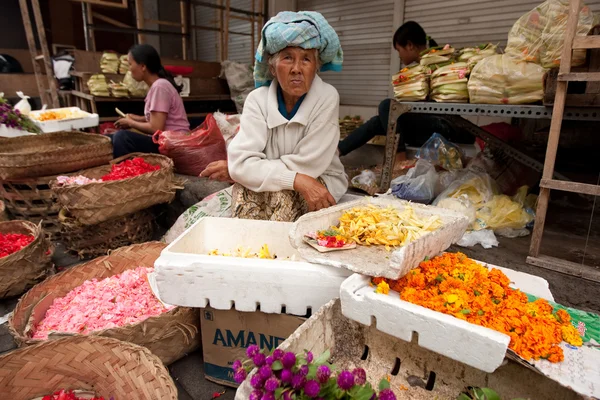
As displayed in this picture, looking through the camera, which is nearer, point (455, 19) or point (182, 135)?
point (182, 135)

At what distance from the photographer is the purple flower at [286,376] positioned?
1083 mm

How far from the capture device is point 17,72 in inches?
335

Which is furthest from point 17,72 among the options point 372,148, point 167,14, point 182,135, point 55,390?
point 55,390

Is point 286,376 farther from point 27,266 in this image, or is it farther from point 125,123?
point 125,123

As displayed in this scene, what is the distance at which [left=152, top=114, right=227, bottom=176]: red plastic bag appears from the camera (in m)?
4.19

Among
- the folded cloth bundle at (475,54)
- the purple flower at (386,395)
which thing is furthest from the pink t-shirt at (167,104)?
the purple flower at (386,395)

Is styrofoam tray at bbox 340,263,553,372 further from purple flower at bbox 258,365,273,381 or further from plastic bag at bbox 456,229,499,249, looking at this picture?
plastic bag at bbox 456,229,499,249

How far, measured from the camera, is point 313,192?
94.0 inches

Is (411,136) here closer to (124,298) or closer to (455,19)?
(455,19)

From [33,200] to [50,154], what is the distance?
0.54 meters

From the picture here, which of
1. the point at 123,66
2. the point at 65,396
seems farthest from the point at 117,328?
the point at 123,66

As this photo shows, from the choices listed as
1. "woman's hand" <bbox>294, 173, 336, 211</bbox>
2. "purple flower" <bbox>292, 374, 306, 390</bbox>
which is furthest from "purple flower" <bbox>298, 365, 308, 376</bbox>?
"woman's hand" <bbox>294, 173, 336, 211</bbox>

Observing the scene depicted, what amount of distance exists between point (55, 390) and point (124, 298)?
0.70m

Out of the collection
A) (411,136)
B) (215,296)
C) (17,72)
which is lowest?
(215,296)
